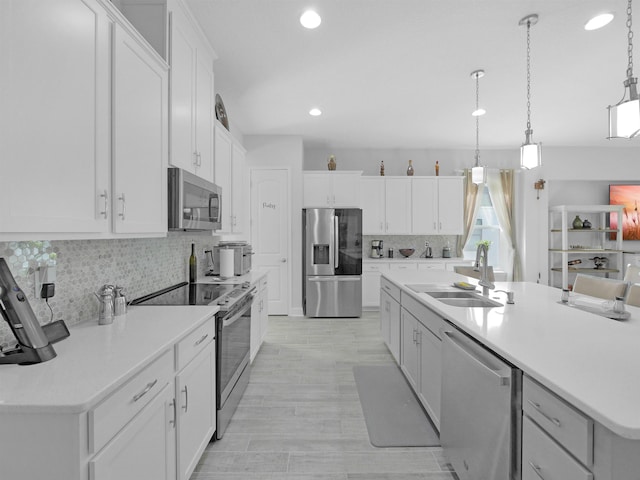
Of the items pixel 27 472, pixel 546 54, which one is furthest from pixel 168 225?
pixel 546 54

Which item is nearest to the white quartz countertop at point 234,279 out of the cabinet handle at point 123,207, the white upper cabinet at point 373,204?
Answer: the cabinet handle at point 123,207

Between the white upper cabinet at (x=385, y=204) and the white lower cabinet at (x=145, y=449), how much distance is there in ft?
15.7

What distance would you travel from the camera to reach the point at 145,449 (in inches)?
49.9

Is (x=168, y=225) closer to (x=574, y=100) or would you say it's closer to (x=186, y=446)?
(x=186, y=446)

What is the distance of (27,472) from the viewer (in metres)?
0.95

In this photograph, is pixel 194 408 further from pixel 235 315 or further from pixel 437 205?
pixel 437 205

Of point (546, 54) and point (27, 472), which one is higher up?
point (546, 54)

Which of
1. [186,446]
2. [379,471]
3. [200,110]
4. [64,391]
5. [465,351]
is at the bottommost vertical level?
[379,471]

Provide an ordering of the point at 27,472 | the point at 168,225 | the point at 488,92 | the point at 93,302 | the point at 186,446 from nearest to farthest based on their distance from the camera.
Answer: the point at 27,472 < the point at 186,446 < the point at 93,302 < the point at 168,225 < the point at 488,92

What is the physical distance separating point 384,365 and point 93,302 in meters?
2.62

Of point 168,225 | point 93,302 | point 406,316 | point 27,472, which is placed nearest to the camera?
point 27,472

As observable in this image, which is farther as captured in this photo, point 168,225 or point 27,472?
point 168,225

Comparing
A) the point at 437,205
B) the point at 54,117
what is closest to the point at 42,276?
the point at 54,117

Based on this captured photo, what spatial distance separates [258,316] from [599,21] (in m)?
3.74
